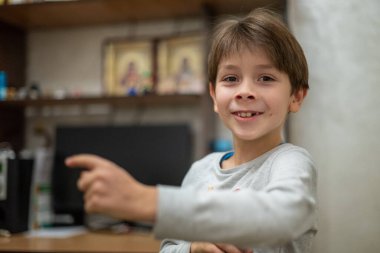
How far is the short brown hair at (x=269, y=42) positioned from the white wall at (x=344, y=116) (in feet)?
0.88

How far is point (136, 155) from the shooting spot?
2010 millimetres

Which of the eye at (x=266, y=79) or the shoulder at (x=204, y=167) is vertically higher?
the eye at (x=266, y=79)

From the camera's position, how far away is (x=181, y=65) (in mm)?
1977

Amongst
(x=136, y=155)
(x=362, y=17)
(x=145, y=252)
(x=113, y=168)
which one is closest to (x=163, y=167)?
(x=136, y=155)

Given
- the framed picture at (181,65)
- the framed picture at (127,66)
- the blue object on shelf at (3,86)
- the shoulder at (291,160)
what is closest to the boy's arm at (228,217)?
the shoulder at (291,160)

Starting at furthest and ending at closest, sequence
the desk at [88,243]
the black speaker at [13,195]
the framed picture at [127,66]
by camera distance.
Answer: the framed picture at [127,66]
the black speaker at [13,195]
the desk at [88,243]

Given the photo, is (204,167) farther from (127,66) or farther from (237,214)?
(127,66)

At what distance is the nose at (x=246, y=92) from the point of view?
734 mm

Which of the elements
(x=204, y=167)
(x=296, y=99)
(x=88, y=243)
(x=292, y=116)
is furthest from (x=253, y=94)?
(x=88, y=243)

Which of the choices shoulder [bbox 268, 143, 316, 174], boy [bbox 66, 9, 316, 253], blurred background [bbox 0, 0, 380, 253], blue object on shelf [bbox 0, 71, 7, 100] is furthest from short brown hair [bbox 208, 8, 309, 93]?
blue object on shelf [bbox 0, 71, 7, 100]

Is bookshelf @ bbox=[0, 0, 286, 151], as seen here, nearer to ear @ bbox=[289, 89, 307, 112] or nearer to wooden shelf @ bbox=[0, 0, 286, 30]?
wooden shelf @ bbox=[0, 0, 286, 30]

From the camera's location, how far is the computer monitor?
196 centimetres

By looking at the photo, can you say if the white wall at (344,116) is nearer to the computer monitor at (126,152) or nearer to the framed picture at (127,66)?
the computer monitor at (126,152)

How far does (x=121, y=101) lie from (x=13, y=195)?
0.69 meters
